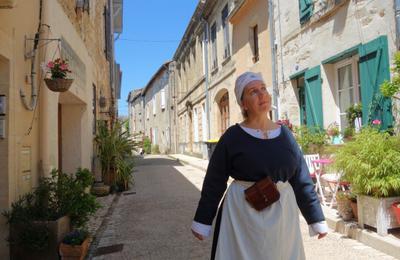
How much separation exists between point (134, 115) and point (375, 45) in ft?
147

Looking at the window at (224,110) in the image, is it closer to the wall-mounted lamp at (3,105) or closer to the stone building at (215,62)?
the stone building at (215,62)

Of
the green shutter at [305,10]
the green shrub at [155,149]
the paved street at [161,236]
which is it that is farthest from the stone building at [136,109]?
the green shutter at [305,10]

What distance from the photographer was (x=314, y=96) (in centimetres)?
784

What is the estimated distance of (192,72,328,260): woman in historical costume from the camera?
224cm

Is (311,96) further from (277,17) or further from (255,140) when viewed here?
(255,140)

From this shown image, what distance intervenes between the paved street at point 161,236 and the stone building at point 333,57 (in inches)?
88.9

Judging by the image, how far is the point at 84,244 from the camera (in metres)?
4.09

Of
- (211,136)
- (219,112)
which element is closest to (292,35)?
(219,112)

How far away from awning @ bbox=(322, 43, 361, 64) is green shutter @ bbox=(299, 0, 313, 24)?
3.57 feet

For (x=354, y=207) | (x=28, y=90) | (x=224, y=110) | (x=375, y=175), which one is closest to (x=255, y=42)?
(x=224, y=110)

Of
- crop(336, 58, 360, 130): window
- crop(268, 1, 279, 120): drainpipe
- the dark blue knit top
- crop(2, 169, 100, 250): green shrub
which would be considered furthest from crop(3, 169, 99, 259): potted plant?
crop(268, 1, 279, 120): drainpipe

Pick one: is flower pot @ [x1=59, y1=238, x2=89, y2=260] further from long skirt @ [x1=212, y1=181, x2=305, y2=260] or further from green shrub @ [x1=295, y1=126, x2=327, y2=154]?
green shrub @ [x1=295, y1=126, x2=327, y2=154]

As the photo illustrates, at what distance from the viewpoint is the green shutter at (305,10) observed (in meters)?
7.84

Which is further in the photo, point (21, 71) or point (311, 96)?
point (311, 96)
